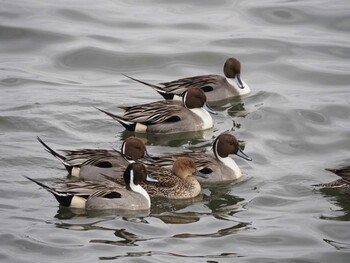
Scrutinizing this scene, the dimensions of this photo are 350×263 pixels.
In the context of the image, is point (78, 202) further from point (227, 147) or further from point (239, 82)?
point (239, 82)

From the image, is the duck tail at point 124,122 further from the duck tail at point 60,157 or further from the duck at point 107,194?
the duck at point 107,194

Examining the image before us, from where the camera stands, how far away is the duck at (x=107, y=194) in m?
12.2

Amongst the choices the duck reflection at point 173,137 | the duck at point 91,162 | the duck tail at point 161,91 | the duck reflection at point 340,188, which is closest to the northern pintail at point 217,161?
the duck at point 91,162

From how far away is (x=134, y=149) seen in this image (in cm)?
1350

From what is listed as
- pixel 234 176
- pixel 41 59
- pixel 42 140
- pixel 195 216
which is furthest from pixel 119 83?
pixel 195 216

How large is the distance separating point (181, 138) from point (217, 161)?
172 cm

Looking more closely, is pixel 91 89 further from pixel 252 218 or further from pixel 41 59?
pixel 252 218

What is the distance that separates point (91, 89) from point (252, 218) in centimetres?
Result: 542

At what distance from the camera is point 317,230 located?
39.3 ft

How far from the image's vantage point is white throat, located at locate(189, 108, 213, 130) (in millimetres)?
15570

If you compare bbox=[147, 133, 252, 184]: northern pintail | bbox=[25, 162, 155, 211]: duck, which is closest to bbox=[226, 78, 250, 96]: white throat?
bbox=[147, 133, 252, 184]: northern pintail

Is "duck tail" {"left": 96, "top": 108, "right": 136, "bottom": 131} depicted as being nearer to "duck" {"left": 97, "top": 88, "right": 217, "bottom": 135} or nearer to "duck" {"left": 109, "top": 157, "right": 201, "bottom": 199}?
"duck" {"left": 97, "top": 88, "right": 217, "bottom": 135}

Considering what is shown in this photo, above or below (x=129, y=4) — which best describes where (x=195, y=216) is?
below

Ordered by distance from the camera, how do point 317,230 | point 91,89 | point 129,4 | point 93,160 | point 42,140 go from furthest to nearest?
point 129,4
point 91,89
point 42,140
point 93,160
point 317,230
